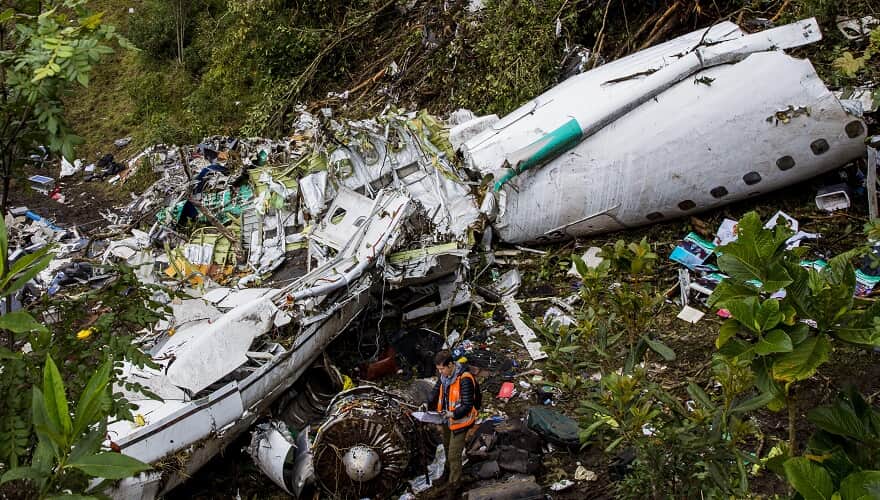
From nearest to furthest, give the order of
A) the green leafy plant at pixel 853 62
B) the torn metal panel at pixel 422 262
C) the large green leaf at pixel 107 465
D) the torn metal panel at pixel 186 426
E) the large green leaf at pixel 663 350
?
the large green leaf at pixel 107 465
the large green leaf at pixel 663 350
the torn metal panel at pixel 186 426
the torn metal panel at pixel 422 262
the green leafy plant at pixel 853 62

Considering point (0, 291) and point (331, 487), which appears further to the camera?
point (331, 487)

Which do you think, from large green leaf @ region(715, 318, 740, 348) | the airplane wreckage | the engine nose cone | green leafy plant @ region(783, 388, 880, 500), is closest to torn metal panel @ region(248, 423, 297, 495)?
the airplane wreckage

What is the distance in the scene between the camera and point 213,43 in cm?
1485

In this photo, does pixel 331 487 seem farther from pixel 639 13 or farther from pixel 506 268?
pixel 639 13

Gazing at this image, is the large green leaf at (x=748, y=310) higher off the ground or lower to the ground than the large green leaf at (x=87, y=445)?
lower

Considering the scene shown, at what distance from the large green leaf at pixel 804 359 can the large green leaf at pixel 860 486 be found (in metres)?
0.50

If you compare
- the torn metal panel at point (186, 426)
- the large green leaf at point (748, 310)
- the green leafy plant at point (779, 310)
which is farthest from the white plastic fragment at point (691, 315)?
the large green leaf at point (748, 310)

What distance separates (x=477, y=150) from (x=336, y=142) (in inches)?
54.7

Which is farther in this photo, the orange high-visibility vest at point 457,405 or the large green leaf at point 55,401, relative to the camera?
the orange high-visibility vest at point 457,405

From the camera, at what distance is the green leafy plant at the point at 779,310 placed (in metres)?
2.29

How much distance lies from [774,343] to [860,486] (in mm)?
549

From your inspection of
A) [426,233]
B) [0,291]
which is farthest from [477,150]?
[0,291]

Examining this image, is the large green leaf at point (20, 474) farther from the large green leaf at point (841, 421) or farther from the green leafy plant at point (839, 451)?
the large green leaf at point (841, 421)

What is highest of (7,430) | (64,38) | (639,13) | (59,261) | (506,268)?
(64,38)
